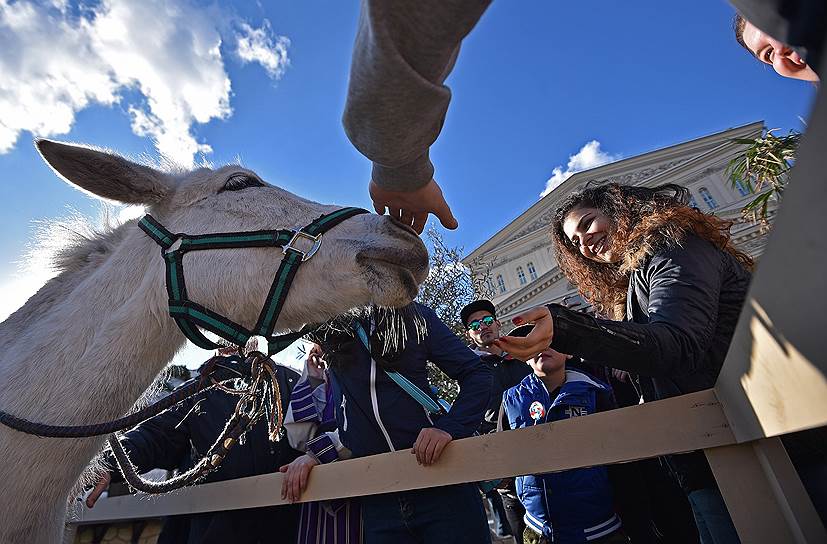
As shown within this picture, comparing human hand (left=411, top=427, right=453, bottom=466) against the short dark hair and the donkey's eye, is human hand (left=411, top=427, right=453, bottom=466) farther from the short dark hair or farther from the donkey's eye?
the donkey's eye

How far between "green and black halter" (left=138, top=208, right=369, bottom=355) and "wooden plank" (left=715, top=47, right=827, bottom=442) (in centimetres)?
159

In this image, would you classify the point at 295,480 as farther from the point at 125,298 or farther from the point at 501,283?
the point at 501,283

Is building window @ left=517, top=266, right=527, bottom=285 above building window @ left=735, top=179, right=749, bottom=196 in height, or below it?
above

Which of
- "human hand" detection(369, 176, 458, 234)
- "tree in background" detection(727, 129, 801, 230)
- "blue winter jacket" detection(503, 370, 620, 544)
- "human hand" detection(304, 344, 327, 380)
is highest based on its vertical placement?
"tree in background" detection(727, 129, 801, 230)

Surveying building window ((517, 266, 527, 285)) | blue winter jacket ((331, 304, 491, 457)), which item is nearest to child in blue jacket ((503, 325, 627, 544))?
blue winter jacket ((331, 304, 491, 457))

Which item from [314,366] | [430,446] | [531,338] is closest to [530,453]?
[430,446]

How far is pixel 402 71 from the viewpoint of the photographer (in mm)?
1077

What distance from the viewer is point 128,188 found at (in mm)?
2205

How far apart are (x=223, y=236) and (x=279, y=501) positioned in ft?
5.77

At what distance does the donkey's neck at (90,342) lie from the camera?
5.68 feet

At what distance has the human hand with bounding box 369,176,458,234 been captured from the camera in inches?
67.9

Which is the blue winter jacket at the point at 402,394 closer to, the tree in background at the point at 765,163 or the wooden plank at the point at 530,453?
the wooden plank at the point at 530,453

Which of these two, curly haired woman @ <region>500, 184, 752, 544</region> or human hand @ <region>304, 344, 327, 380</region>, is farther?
human hand @ <region>304, 344, 327, 380</region>

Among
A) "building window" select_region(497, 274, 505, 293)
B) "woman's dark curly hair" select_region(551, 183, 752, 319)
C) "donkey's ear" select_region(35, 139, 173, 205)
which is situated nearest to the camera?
"woman's dark curly hair" select_region(551, 183, 752, 319)
